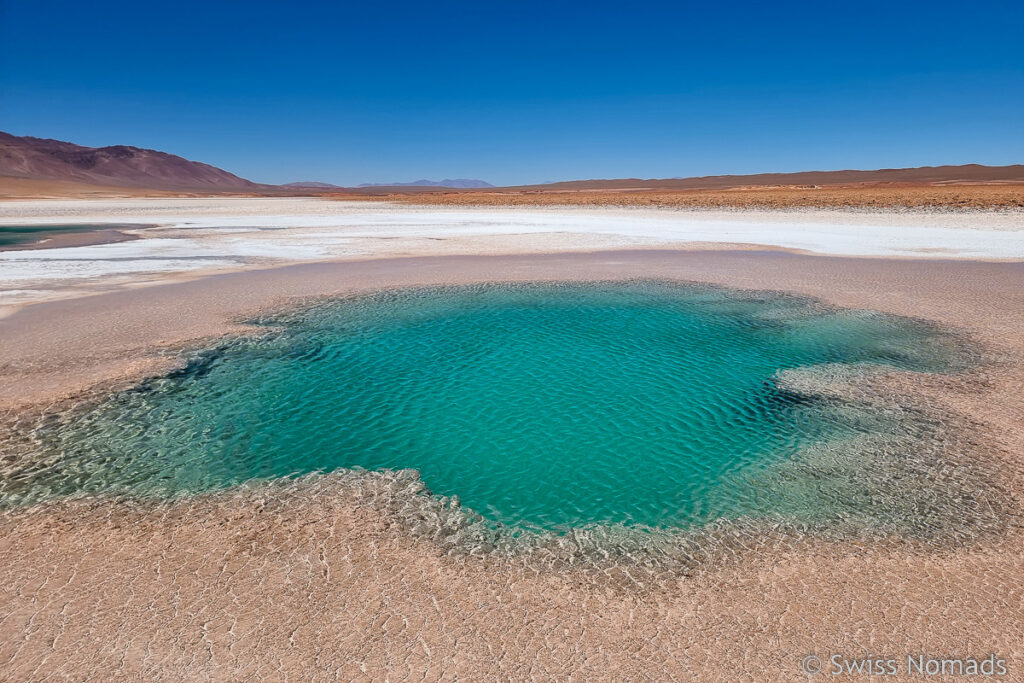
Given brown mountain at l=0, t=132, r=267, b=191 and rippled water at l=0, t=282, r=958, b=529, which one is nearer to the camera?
rippled water at l=0, t=282, r=958, b=529

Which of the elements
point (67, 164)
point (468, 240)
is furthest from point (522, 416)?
point (67, 164)

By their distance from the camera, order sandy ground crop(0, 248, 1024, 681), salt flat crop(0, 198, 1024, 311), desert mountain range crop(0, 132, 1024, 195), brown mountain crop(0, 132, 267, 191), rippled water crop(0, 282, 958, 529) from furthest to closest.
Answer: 1. brown mountain crop(0, 132, 267, 191)
2. desert mountain range crop(0, 132, 1024, 195)
3. salt flat crop(0, 198, 1024, 311)
4. rippled water crop(0, 282, 958, 529)
5. sandy ground crop(0, 248, 1024, 681)

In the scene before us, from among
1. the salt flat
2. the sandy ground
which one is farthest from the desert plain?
the salt flat

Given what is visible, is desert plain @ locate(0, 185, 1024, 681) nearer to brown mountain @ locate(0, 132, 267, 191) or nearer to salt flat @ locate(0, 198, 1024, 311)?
salt flat @ locate(0, 198, 1024, 311)

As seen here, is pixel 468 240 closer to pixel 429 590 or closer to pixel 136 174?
pixel 429 590

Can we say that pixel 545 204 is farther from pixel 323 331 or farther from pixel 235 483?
pixel 235 483
